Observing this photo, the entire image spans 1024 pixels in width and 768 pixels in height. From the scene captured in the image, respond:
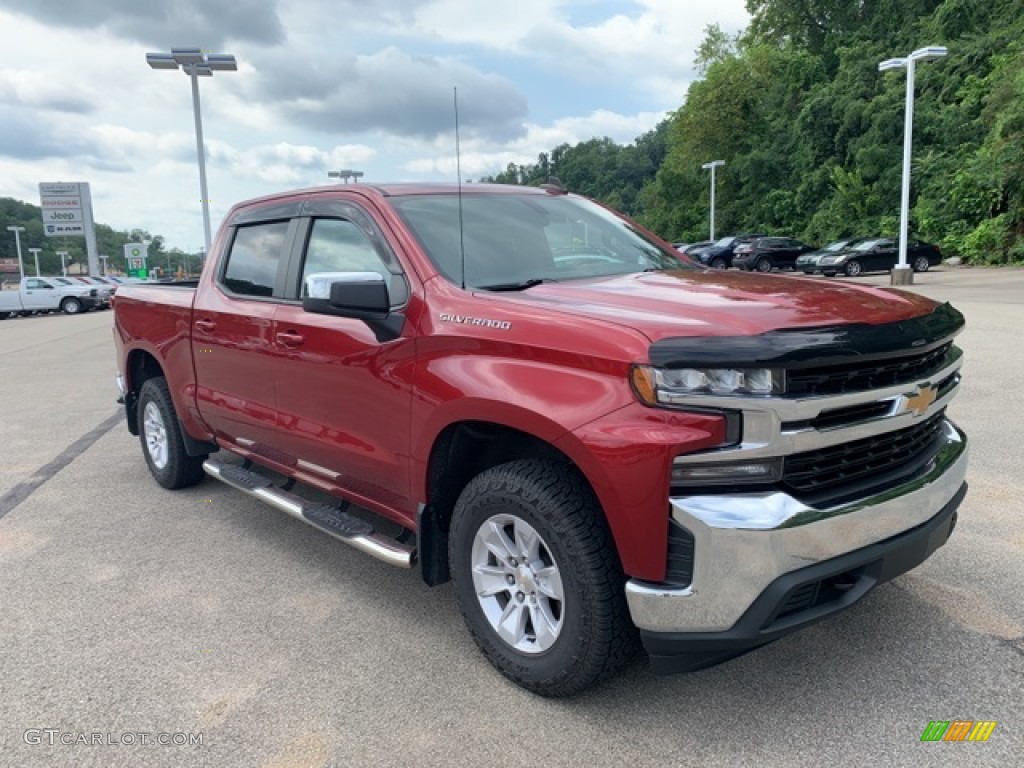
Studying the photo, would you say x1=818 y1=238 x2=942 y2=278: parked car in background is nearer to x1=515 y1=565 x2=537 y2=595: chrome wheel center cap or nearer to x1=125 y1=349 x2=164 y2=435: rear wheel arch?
x1=125 y1=349 x2=164 y2=435: rear wheel arch

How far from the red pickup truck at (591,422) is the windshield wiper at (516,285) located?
38 mm

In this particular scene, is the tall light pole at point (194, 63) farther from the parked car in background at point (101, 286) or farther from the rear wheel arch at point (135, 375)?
the rear wheel arch at point (135, 375)

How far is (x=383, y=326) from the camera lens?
3.28 m

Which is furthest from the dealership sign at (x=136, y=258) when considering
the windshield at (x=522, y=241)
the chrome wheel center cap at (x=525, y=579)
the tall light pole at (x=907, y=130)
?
the chrome wheel center cap at (x=525, y=579)

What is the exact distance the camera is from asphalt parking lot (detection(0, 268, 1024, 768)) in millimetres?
2615

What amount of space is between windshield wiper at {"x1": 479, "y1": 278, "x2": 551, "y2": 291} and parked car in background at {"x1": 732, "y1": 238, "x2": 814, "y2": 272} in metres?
31.7

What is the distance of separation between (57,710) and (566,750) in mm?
1834

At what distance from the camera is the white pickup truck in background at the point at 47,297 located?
32.6 m

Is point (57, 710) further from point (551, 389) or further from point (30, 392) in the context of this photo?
point (30, 392)

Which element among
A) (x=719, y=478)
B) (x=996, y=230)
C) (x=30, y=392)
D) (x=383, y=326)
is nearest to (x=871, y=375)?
(x=719, y=478)

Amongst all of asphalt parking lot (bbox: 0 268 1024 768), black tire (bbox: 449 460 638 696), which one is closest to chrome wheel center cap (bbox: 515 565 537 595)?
black tire (bbox: 449 460 638 696)

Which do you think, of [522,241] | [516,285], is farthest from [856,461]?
[522,241]

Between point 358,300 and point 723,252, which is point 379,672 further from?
point 723,252

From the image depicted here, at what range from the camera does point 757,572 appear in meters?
2.33
